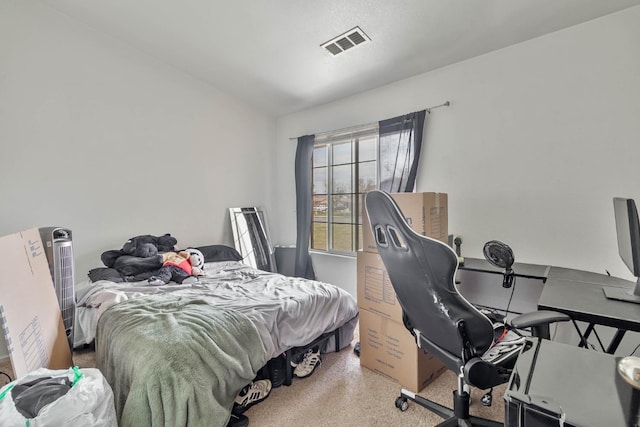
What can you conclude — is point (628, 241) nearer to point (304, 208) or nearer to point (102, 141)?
point (304, 208)

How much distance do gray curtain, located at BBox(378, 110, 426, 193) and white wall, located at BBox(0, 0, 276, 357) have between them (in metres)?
2.01

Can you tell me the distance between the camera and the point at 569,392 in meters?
0.59

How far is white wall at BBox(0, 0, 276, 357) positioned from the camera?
7.12 feet

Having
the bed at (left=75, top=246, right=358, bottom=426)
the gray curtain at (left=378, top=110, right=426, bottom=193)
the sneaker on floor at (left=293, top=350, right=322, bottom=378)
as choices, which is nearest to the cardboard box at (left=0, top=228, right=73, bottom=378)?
the bed at (left=75, top=246, right=358, bottom=426)

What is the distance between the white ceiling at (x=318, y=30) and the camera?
2.02 metres

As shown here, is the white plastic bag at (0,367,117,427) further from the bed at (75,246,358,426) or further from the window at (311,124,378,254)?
the window at (311,124,378,254)

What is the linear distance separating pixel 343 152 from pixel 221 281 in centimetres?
217

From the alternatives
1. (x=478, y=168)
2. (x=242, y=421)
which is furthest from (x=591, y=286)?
(x=242, y=421)

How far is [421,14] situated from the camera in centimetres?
207

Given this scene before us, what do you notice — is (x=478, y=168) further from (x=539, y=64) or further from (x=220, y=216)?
(x=220, y=216)

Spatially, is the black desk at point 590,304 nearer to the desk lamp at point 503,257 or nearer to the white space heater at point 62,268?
the desk lamp at point 503,257

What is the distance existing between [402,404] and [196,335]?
124cm

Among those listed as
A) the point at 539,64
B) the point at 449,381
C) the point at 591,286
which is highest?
the point at 539,64

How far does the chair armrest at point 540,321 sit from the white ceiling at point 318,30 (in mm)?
2073
